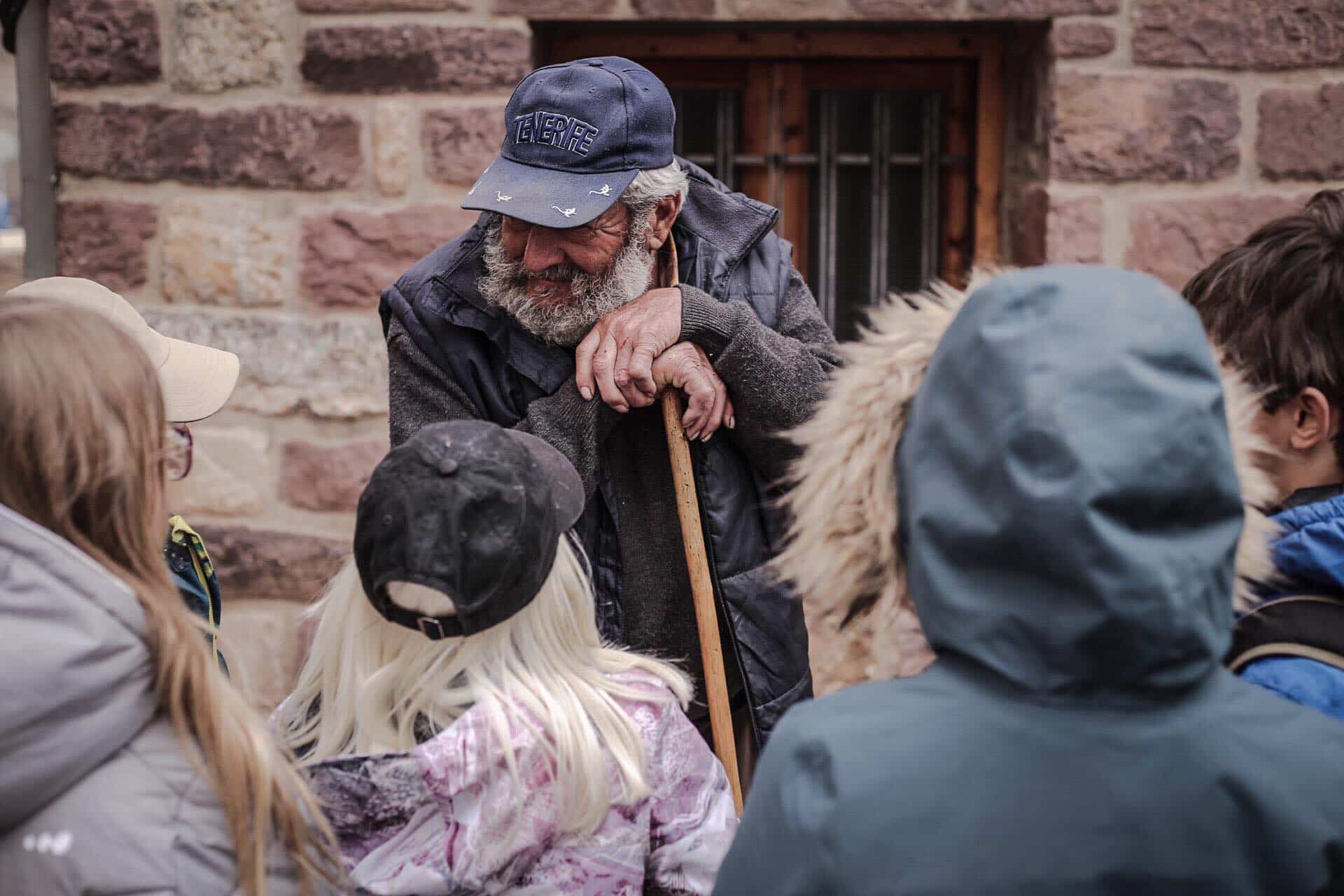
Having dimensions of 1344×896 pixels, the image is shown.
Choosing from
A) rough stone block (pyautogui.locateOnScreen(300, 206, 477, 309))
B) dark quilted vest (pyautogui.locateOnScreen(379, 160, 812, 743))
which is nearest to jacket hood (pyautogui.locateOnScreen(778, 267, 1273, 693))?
dark quilted vest (pyautogui.locateOnScreen(379, 160, 812, 743))

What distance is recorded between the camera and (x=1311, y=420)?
154cm

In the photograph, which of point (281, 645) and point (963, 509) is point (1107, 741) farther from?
point (281, 645)

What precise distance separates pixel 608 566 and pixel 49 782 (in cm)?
115

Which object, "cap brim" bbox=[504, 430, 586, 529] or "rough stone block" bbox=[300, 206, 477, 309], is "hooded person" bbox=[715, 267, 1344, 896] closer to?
"cap brim" bbox=[504, 430, 586, 529]

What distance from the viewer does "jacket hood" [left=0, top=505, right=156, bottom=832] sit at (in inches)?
43.9

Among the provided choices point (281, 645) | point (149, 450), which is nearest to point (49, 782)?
point (149, 450)

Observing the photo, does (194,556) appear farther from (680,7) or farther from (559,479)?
(680,7)

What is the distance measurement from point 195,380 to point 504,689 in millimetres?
871

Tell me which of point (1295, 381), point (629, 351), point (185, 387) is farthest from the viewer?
point (629, 351)

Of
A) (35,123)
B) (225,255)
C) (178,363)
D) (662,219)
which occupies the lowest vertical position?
(178,363)

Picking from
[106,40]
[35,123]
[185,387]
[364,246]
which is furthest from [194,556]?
[35,123]

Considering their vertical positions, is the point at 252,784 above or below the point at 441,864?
above

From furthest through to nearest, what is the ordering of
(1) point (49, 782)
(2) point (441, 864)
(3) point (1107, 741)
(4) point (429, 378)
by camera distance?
(4) point (429, 378) < (2) point (441, 864) < (1) point (49, 782) < (3) point (1107, 741)

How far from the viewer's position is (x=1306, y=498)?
151cm
